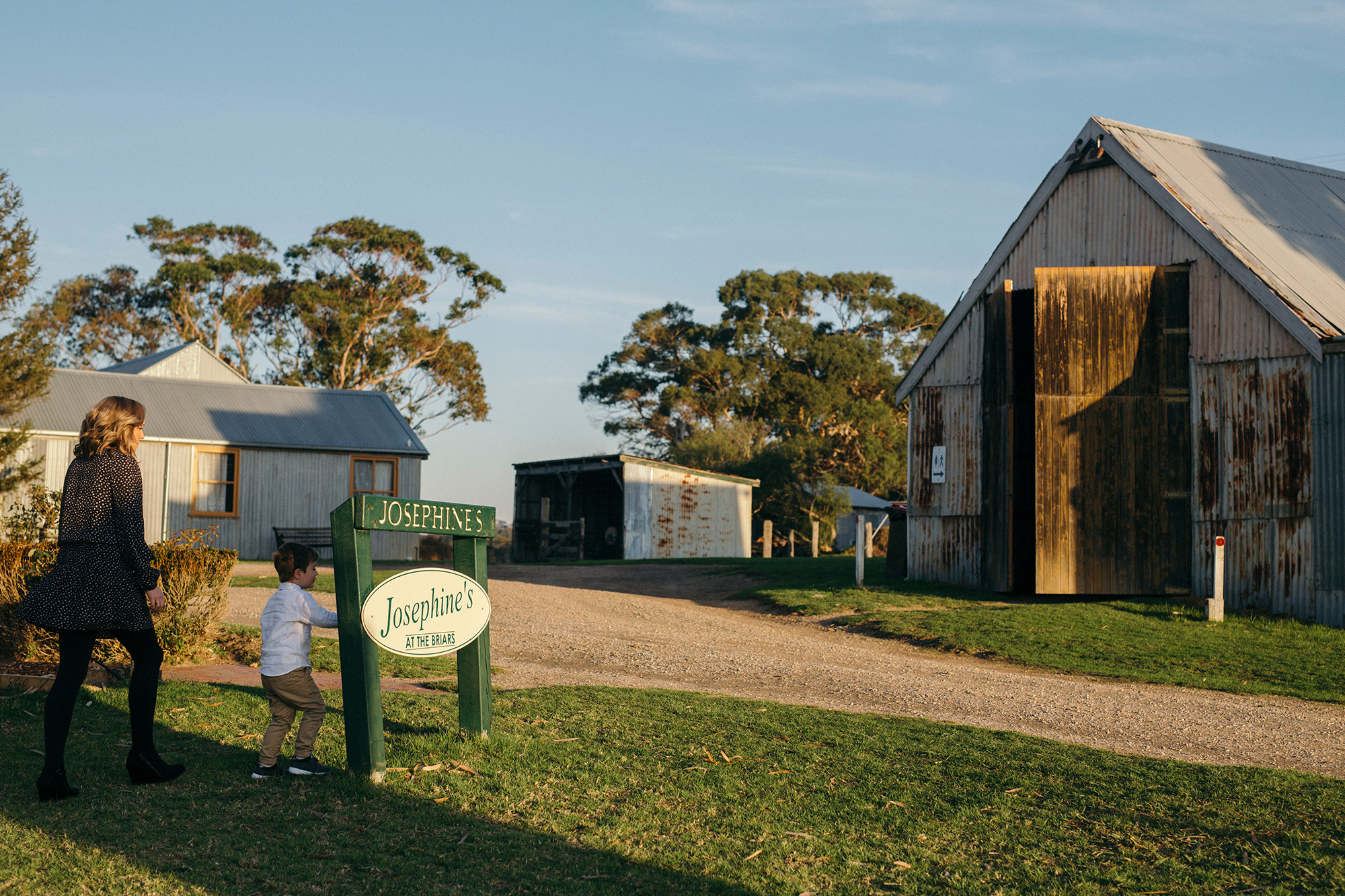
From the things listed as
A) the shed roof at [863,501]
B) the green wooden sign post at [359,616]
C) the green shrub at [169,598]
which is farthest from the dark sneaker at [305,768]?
the shed roof at [863,501]

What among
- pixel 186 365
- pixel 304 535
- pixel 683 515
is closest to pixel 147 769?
pixel 304 535

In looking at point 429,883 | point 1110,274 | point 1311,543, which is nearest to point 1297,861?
point 429,883

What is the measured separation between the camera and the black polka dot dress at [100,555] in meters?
5.14

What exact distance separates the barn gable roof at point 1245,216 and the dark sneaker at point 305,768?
13.8 metres

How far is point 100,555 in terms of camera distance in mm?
5254

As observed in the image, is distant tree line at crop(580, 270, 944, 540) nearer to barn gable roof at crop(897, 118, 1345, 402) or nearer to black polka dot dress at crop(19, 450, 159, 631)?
barn gable roof at crop(897, 118, 1345, 402)

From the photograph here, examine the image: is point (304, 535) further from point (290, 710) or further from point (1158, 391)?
point (290, 710)

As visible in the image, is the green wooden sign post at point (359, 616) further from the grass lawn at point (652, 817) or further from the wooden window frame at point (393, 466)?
the wooden window frame at point (393, 466)

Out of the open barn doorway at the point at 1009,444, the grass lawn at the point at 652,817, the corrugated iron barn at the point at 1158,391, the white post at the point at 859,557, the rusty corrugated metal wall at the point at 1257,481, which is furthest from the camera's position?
the white post at the point at 859,557

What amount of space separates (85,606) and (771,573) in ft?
55.4

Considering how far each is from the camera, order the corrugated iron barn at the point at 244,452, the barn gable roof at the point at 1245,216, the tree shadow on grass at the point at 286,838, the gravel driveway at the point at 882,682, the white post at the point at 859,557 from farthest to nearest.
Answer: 1. the corrugated iron barn at the point at 244,452
2. the white post at the point at 859,557
3. the barn gable roof at the point at 1245,216
4. the gravel driveway at the point at 882,682
5. the tree shadow on grass at the point at 286,838

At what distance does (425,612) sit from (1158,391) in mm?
13482

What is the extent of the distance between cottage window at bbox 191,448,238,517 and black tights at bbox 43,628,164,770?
24748 mm

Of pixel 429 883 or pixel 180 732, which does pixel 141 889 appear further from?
pixel 180 732
